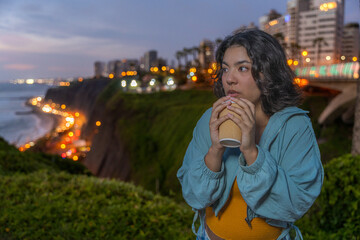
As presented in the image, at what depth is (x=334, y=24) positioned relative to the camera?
77.5 m

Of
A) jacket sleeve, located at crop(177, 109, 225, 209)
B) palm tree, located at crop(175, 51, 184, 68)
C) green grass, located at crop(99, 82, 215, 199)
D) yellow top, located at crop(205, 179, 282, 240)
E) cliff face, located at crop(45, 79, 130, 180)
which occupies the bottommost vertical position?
cliff face, located at crop(45, 79, 130, 180)

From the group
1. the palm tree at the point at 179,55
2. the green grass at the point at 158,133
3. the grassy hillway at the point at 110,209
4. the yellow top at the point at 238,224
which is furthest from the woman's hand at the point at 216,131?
the palm tree at the point at 179,55

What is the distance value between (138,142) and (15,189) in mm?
23132

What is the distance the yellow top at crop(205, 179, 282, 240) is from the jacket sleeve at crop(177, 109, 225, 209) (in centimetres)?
14

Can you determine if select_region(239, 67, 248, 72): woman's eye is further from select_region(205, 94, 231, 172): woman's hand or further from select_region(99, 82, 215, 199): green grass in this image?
select_region(99, 82, 215, 199): green grass

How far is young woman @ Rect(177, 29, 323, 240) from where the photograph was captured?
5.04ft

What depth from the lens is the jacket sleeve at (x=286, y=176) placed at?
1.51m

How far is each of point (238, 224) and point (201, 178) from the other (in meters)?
0.41

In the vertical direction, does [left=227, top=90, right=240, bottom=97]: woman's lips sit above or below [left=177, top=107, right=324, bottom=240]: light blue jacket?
above

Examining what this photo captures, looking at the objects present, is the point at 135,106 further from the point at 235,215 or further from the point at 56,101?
the point at 56,101

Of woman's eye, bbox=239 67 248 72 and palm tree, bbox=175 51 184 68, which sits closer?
woman's eye, bbox=239 67 248 72

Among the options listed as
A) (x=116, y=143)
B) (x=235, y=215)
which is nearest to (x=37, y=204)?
(x=235, y=215)

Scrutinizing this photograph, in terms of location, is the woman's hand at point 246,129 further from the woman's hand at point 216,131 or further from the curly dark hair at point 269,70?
the curly dark hair at point 269,70

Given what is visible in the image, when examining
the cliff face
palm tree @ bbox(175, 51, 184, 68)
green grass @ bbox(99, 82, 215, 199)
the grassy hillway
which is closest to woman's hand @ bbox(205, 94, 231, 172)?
the grassy hillway
